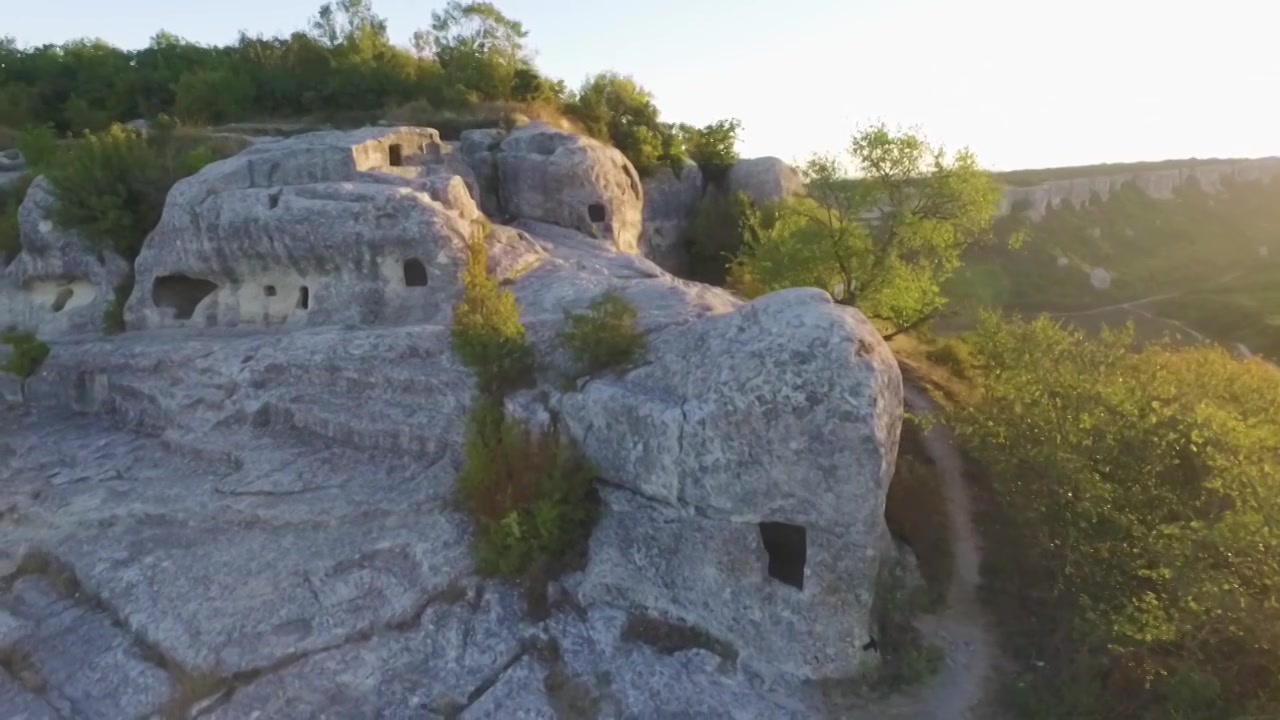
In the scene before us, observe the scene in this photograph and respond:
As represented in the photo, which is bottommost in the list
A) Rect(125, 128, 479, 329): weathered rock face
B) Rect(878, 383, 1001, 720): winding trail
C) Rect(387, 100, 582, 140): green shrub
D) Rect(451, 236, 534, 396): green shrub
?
Rect(878, 383, 1001, 720): winding trail

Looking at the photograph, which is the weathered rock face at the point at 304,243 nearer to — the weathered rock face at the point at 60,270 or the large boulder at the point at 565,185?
the weathered rock face at the point at 60,270

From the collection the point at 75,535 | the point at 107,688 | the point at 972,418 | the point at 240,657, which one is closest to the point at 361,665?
the point at 240,657

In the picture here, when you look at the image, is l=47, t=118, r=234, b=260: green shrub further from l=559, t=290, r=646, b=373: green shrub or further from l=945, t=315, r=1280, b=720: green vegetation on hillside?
l=945, t=315, r=1280, b=720: green vegetation on hillside

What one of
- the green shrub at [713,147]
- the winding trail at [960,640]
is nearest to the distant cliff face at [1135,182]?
the green shrub at [713,147]

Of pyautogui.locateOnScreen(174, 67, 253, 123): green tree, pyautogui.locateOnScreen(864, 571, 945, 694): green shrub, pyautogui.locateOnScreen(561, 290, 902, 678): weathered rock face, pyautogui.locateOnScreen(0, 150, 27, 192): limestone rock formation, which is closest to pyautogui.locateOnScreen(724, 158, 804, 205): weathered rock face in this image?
pyautogui.locateOnScreen(174, 67, 253, 123): green tree

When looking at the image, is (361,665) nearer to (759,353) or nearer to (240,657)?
(240,657)

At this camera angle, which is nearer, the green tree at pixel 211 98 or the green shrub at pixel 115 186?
the green shrub at pixel 115 186
